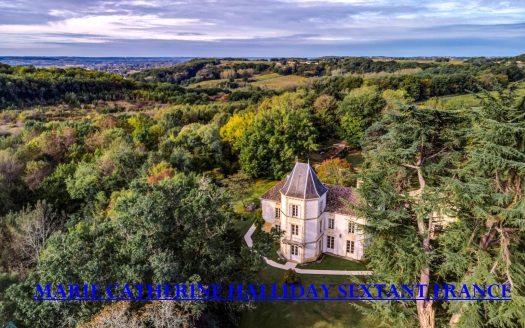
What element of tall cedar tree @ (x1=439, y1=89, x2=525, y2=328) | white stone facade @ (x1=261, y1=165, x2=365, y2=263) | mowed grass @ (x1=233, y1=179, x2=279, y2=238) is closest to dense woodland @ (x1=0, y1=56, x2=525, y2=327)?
tall cedar tree @ (x1=439, y1=89, x2=525, y2=328)

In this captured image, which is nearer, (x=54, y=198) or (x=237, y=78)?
(x=54, y=198)

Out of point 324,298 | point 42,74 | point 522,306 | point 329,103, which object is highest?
point 42,74

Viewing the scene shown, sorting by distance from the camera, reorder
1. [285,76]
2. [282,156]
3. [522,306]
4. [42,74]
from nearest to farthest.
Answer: [522,306]
[282,156]
[42,74]
[285,76]

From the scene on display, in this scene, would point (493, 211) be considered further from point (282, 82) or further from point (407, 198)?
point (282, 82)

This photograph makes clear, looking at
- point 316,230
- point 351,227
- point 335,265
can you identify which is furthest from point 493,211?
point 335,265

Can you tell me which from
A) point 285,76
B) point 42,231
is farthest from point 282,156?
point 285,76

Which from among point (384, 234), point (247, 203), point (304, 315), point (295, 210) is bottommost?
point (304, 315)

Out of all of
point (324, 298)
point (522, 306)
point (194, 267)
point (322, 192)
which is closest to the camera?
point (522, 306)

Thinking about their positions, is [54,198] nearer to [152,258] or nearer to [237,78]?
[152,258]
